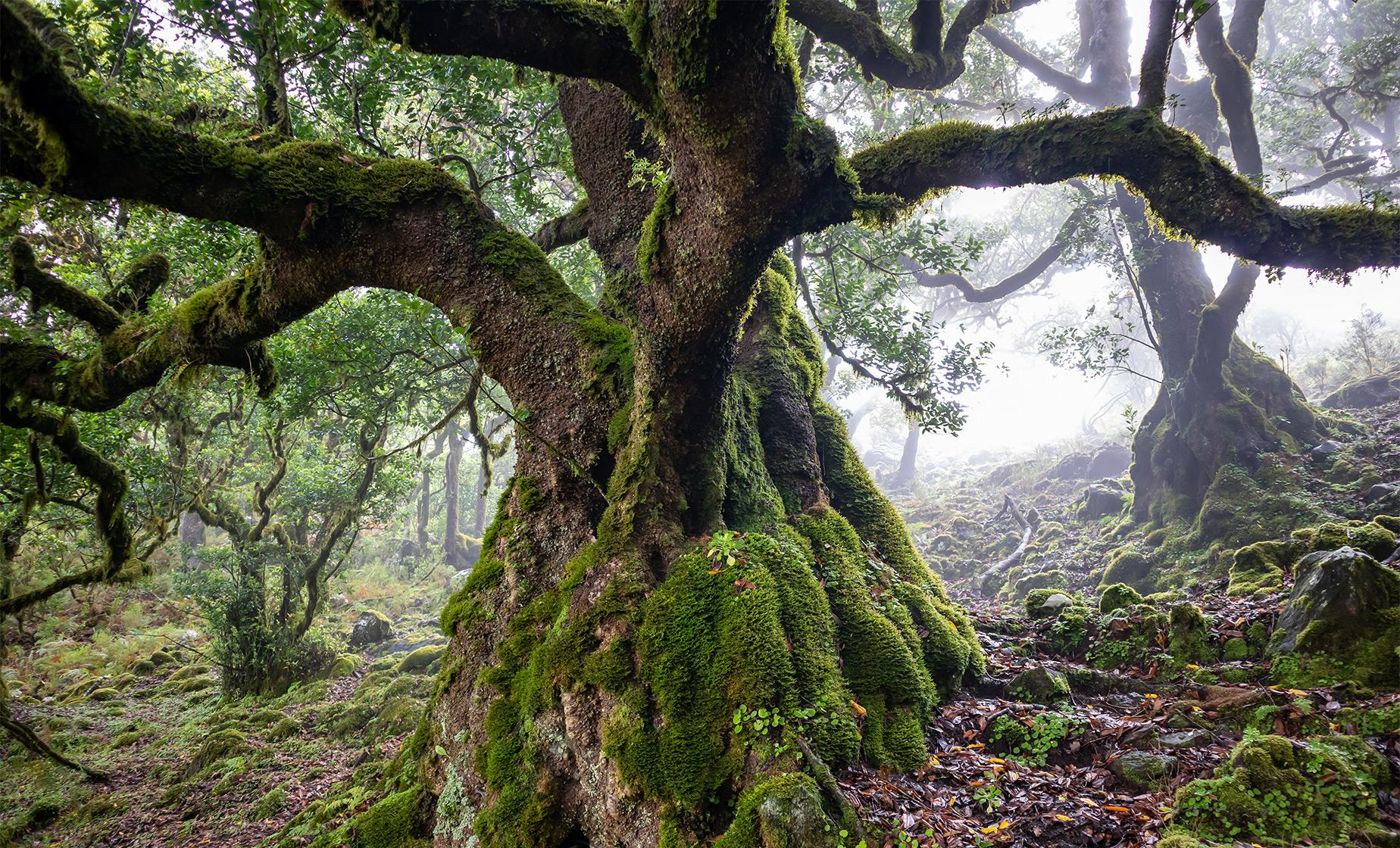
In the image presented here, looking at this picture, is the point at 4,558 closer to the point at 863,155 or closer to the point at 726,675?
the point at 726,675

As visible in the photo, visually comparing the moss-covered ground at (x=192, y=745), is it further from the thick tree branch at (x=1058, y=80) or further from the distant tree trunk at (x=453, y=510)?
the thick tree branch at (x=1058, y=80)

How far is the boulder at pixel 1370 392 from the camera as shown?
15875mm

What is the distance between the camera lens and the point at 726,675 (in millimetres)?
3887

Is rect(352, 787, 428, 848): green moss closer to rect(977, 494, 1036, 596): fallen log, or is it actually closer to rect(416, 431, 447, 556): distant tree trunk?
rect(977, 494, 1036, 596): fallen log

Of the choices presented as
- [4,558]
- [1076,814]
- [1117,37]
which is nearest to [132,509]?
[4,558]

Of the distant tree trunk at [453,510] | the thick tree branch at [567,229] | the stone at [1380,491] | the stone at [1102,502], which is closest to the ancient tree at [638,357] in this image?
the thick tree branch at [567,229]

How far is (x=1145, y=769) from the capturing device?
12.1 ft

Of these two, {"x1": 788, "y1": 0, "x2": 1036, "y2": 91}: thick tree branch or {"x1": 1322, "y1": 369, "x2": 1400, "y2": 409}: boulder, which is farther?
{"x1": 1322, "y1": 369, "x2": 1400, "y2": 409}: boulder

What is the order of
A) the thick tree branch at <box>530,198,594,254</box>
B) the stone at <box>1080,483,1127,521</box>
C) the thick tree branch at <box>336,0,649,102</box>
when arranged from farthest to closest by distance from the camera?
the stone at <box>1080,483,1127,521</box> < the thick tree branch at <box>530,198,594,254</box> < the thick tree branch at <box>336,0,649,102</box>

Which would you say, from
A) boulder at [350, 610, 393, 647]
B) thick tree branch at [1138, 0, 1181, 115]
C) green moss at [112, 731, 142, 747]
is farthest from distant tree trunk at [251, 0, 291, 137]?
boulder at [350, 610, 393, 647]

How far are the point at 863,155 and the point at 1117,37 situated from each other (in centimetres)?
1727

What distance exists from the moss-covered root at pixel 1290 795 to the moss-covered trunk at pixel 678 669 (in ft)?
5.01

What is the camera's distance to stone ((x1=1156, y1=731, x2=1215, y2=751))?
153 inches

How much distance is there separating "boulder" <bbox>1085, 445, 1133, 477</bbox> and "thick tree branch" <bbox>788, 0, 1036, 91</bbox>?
19630 millimetres
